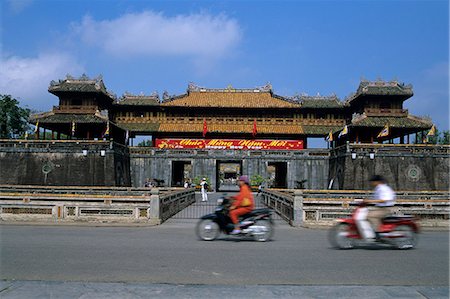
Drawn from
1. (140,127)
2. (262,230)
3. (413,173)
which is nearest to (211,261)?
(262,230)

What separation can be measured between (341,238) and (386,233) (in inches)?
39.6

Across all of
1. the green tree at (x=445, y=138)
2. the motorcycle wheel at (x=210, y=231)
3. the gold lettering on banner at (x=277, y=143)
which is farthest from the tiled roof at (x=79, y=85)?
the green tree at (x=445, y=138)

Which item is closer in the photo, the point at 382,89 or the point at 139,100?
the point at 382,89

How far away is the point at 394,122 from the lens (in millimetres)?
39094

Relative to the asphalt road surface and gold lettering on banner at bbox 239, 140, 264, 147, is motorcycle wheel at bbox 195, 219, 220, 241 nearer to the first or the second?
the asphalt road surface

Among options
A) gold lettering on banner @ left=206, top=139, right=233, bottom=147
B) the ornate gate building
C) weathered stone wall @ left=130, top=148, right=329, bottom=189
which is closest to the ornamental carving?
the ornate gate building

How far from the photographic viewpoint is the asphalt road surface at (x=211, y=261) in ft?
20.9

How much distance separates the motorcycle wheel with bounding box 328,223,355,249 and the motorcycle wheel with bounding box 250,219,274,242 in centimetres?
175

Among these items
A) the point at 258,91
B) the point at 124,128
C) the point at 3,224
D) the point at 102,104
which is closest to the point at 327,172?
the point at 258,91

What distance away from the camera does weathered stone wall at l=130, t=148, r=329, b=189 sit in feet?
132

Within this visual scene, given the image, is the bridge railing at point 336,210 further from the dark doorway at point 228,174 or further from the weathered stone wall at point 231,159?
the dark doorway at point 228,174

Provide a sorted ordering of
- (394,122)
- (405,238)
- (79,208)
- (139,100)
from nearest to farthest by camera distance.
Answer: (405,238) < (79,208) < (394,122) < (139,100)

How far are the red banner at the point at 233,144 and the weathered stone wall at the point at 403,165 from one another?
7.54 meters

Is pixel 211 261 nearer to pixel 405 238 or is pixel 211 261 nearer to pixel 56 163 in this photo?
pixel 405 238
